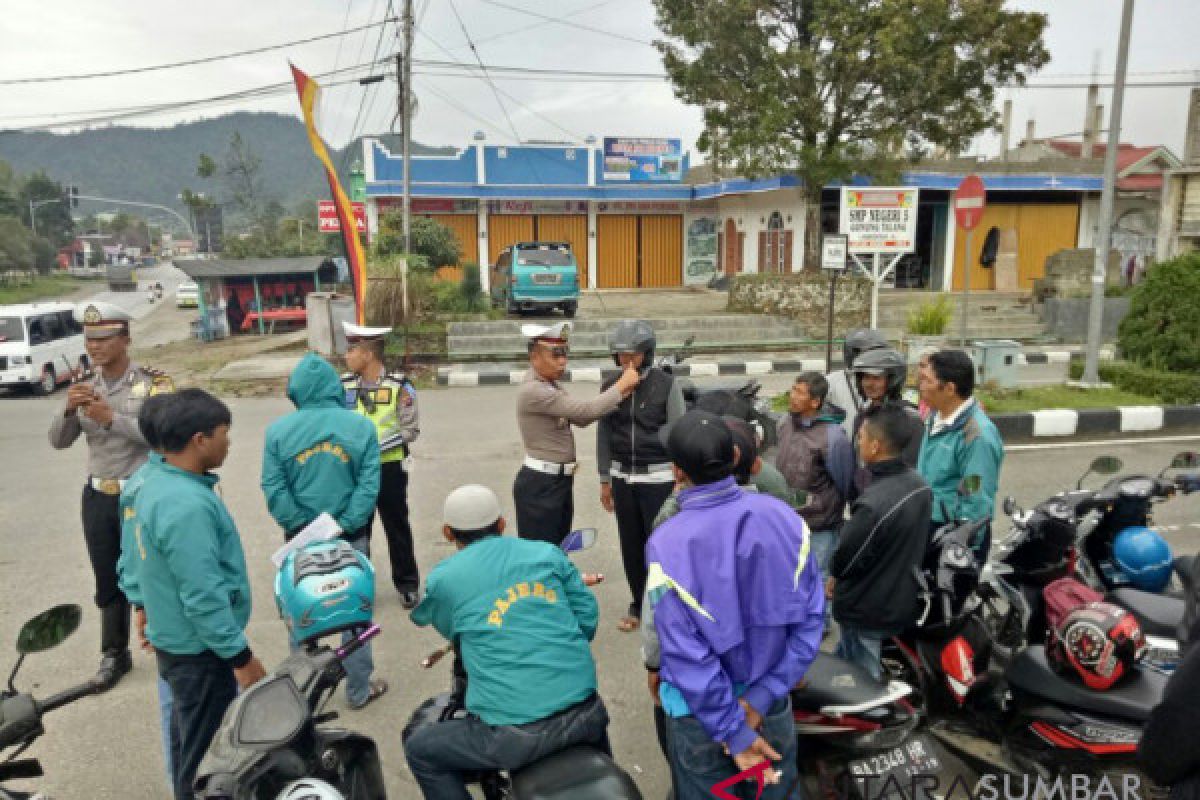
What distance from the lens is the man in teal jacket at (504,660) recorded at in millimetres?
2398

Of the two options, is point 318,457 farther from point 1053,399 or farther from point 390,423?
point 1053,399

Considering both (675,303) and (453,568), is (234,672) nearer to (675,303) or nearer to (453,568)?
(453,568)

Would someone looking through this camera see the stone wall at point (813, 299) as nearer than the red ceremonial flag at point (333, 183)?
No

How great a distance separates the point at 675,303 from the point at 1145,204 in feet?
45.8

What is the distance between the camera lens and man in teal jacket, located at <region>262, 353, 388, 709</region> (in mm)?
3875

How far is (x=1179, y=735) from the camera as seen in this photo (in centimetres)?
171

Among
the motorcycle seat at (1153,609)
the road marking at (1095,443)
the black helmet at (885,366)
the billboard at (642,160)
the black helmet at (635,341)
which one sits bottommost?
the road marking at (1095,443)

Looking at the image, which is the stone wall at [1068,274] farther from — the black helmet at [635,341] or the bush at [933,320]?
the black helmet at [635,341]

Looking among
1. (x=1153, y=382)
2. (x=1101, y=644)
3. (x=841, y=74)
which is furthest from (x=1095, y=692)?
(x=841, y=74)

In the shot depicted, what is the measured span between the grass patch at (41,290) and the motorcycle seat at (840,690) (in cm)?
4543

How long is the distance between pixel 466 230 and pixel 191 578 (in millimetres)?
22801

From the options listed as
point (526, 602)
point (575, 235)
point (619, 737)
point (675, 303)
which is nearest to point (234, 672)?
point (526, 602)

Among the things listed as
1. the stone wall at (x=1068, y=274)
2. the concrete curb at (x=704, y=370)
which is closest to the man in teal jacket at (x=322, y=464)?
the concrete curb at (x=704, y=370)

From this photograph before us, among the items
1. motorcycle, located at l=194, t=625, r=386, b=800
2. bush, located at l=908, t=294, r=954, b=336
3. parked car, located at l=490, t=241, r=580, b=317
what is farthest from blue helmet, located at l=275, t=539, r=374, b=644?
parked car, located at l=490, t=241, r=580, b=317
